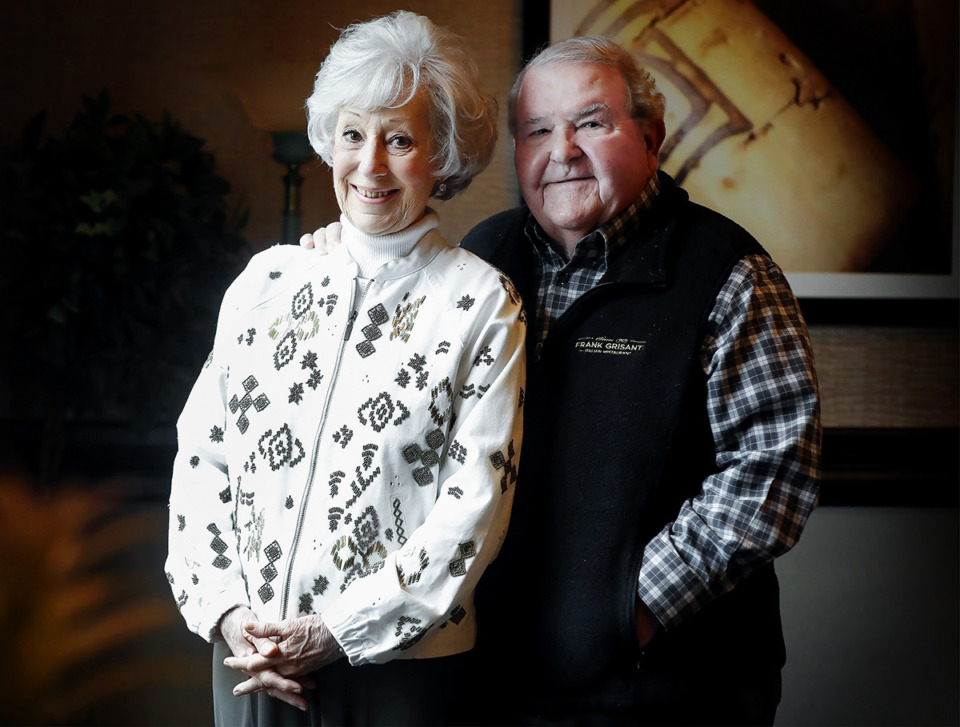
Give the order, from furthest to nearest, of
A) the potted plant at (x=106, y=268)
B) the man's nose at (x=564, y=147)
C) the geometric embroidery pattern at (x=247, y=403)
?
the potted plant at (x=106, y=268), the man's nose at (x=564, y=147), the geometric embroidery pattern at (x=247, y=403)

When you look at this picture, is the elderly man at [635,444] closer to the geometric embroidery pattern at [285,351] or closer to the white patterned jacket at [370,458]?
the white patterned jacket at [370,458]

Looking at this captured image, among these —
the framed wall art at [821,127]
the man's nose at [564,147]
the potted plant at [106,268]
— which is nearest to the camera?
the man's nose at [564,147]

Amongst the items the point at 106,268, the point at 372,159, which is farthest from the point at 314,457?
the point at 106,268

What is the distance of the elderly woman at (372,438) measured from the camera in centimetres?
118

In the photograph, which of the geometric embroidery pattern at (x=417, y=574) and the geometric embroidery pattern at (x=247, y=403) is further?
the geometric embroidery pattern at (x=247, y=403)

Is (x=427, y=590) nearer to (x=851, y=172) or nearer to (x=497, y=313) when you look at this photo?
(x=497, y=313)

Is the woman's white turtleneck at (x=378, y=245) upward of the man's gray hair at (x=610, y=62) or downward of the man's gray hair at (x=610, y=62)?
downward

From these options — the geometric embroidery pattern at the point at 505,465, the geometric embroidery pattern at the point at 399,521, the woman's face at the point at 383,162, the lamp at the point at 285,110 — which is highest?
the lamp at the point at 285,110

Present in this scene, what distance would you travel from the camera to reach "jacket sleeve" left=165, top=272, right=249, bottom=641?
1.27 m

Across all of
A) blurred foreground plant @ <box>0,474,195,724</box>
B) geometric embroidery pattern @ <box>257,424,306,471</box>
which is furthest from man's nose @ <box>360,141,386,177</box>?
blurred foreground plant @ <box>0,474,195,724</box>

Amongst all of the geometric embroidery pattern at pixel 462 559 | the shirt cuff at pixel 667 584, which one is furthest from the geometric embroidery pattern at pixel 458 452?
the shirt cuff at pixel 667 584

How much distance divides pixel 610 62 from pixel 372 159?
1.45ft

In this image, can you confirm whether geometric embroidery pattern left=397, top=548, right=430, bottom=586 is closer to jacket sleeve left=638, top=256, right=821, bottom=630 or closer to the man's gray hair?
jacket sleeve left=638, top=256, right=821, bottom=630

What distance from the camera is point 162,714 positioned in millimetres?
2236
